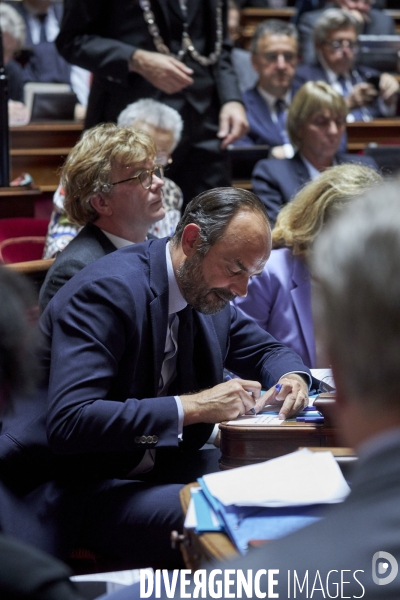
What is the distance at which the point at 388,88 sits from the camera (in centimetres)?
571

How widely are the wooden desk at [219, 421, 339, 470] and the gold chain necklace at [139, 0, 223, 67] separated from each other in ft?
6.69

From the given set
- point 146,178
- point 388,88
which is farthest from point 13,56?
point 146,178

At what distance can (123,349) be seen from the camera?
1.75 m

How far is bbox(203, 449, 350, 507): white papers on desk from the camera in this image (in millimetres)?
1117

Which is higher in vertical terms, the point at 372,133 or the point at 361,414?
the point at 361,414

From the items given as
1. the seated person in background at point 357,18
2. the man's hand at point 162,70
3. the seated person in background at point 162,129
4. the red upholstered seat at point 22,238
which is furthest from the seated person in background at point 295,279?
the seated person in background at point 357,18

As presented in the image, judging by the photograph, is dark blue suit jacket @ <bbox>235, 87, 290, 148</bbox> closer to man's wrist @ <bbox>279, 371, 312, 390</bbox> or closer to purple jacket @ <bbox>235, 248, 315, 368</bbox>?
purple jacket @ <bbox>235, 248, 315, 368</bbox>

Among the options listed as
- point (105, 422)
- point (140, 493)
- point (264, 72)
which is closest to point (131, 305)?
point (105, 422)

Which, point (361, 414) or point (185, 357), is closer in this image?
point (361, 414)

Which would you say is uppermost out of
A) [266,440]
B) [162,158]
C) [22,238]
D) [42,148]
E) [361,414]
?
[361,414]

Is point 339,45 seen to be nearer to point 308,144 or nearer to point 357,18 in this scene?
point 357,18

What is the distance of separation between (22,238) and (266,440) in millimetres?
1751

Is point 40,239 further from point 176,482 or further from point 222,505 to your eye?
point 222,505

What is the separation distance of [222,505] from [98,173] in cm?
143
